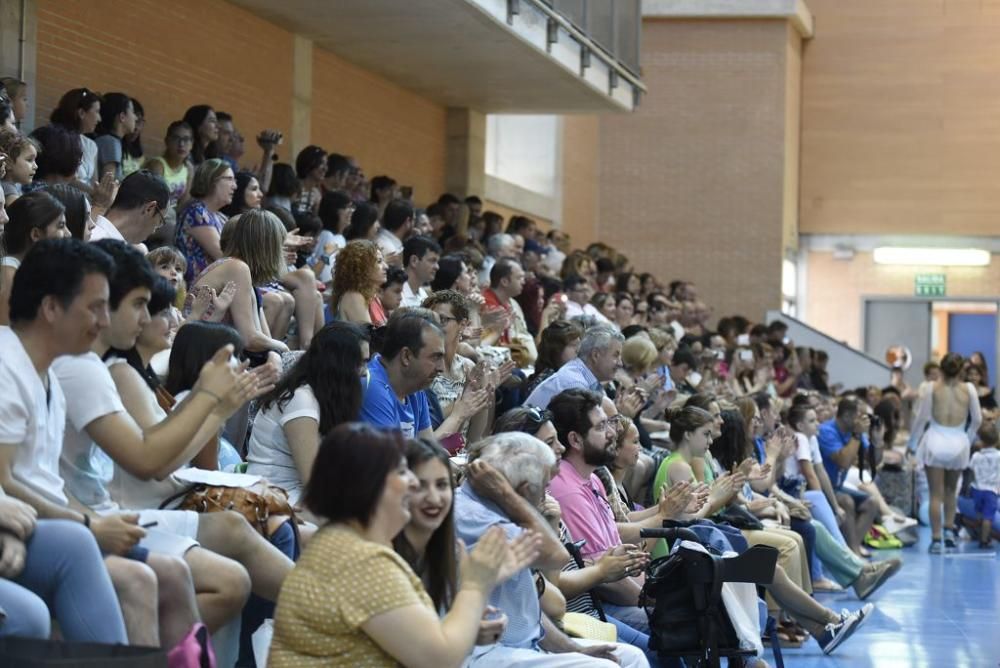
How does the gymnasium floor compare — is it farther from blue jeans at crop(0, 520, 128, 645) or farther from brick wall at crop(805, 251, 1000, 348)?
brick wall at crop(805, 251, 1000, 348)

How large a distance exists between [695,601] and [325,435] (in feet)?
6.78

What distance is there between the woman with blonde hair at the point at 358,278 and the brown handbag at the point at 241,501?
3504 millimetres

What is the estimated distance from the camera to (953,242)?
98.6 ft

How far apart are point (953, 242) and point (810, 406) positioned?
16.2 m

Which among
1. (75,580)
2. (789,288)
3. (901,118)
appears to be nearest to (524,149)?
(789,288)

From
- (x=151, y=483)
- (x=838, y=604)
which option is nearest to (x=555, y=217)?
(x=838, y=604)

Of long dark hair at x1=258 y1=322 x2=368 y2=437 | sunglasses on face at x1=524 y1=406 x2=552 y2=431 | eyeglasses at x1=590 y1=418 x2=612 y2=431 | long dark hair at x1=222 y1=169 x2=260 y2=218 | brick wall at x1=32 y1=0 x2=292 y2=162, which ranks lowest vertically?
eyeglasses at x1=590 y1=418 x2=612 y2=431

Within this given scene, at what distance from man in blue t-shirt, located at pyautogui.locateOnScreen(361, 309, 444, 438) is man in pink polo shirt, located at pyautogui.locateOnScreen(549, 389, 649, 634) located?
0.86 meters

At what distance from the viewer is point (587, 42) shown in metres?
17.8

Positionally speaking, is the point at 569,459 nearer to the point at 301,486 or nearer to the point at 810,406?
the point at 301,486

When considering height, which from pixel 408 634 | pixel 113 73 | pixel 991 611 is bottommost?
pixel 991 611

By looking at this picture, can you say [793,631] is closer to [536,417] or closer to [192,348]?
[536,417]

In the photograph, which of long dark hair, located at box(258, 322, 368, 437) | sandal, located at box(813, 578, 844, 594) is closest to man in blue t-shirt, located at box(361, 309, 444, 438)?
long dark hair, located at box(258, 322, 368, 437)

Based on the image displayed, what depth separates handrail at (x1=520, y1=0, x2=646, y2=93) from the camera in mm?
16172
